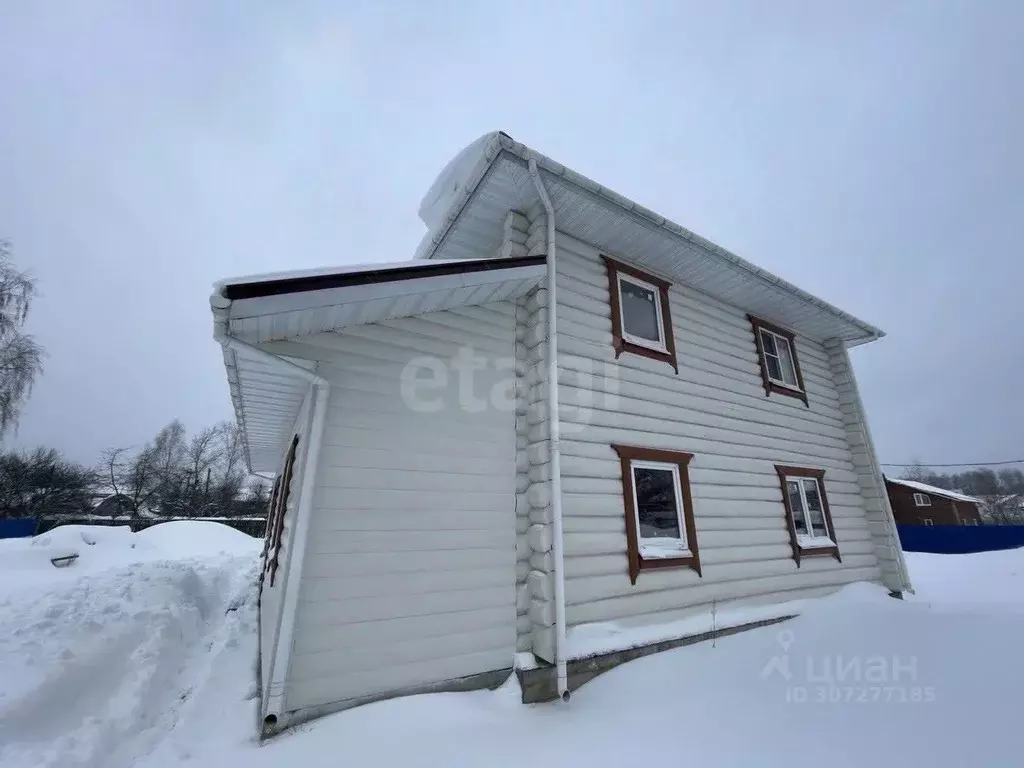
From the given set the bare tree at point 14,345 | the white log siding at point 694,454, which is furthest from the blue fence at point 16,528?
the white log siding at point 694,454

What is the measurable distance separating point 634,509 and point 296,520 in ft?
12.7

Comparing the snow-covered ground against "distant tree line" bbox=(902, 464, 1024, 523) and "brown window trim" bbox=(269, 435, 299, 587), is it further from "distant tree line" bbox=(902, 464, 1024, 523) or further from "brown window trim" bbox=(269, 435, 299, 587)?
"distant tree line" bbox=(902, 464, 1024, 523)

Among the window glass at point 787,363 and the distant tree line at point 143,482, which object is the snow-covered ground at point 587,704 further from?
the distant tree line at point 143,482

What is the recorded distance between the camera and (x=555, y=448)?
188 inches

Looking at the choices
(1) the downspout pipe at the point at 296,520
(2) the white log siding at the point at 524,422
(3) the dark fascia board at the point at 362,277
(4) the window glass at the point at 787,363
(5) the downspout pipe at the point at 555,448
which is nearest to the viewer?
(3) the dark fascia board at the point at 362,277

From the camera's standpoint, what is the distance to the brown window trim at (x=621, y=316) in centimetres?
619

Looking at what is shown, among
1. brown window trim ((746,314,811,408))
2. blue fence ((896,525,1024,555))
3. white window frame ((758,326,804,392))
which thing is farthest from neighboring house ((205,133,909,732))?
blue fence ((896,525,1024,555))

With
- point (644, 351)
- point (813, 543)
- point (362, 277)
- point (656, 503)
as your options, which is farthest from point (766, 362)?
point (362, 277)

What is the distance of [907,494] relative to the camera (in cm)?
3694

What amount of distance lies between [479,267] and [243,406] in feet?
14.8

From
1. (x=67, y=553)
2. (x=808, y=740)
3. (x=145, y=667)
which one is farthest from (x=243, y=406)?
(x=67, y=553)

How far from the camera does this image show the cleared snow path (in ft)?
11.4

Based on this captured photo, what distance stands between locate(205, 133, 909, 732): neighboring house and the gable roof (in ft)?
0.12

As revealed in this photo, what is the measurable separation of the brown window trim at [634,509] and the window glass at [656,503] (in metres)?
0.14
